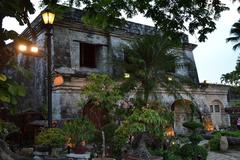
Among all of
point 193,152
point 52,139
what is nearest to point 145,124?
point 193,152

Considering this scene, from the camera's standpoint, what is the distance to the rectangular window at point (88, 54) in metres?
17.2

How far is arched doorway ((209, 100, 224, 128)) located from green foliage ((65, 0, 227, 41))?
1739 centimetres

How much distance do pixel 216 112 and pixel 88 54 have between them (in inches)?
434

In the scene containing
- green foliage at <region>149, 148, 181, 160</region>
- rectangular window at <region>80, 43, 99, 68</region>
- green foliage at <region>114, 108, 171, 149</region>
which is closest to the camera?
green foliage at <region>114, 108, 171, 149</region>

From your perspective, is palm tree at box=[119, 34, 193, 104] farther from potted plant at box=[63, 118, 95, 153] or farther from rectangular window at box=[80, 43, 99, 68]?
rectangular window at box=[80, 43, 99, 68]

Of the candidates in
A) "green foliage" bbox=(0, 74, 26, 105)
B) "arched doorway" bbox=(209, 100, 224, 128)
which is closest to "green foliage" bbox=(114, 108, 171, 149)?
"green foliage" bbox=(0, 74, 26, 105)

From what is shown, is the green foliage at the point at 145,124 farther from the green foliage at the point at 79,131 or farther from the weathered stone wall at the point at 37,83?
the weathered stone wall at the point at 37,83

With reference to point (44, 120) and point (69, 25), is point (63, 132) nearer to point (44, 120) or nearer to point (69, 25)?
point (44, 120)

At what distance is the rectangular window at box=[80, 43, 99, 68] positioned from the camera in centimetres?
1725

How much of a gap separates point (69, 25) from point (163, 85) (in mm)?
6126

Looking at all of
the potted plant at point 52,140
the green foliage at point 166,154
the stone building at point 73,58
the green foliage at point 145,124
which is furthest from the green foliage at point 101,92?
the stone building at point 73,58

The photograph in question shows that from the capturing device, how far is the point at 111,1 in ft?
19.0

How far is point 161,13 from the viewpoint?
6086mm

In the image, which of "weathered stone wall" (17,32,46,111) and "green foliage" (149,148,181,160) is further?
"weathered stone wall" (17,32,46,111)
